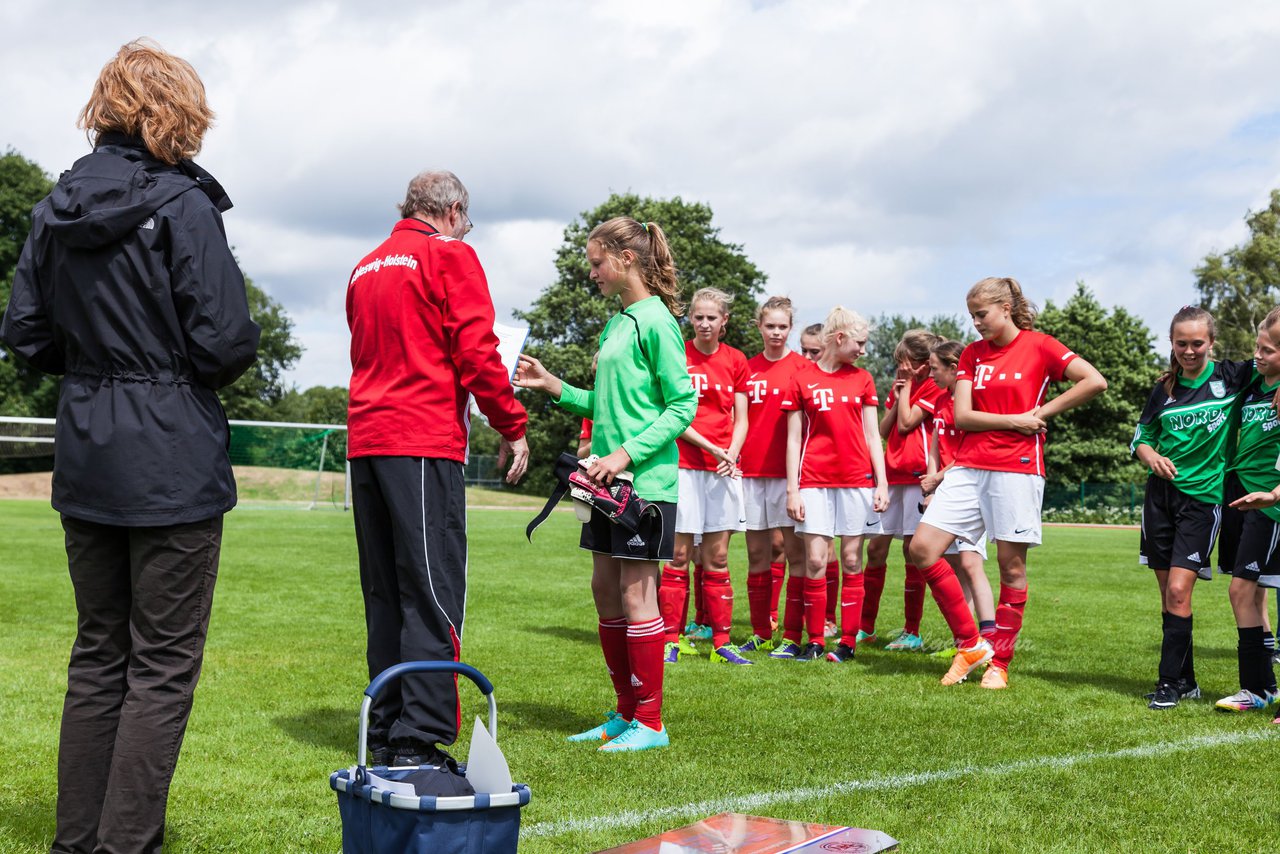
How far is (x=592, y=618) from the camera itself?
1013cm

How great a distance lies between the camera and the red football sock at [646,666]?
5.12 m

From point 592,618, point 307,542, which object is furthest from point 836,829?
point 307,542

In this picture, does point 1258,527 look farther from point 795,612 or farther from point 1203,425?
point 795,612

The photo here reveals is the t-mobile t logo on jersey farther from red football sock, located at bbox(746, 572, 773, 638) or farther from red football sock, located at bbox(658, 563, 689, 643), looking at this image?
red football sock, located at bbox(746, 572, 773, 638)

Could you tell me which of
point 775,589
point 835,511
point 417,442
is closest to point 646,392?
point 417,442

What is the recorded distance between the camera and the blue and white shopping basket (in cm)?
271

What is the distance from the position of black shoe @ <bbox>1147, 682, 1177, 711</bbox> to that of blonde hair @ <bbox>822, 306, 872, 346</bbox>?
2961 millimetres

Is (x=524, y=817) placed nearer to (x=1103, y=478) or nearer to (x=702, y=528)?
(x=702, y=528)

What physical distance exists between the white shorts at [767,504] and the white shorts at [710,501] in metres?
0.58

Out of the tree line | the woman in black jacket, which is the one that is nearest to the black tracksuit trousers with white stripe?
the woman in black jacket

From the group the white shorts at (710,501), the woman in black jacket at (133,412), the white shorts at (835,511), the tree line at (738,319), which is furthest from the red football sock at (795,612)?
the tree line at (738,319)

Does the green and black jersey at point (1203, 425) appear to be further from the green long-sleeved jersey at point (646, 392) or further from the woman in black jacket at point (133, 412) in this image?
the woman in black jacket at point (133, 412)

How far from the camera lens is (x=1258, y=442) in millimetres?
6184

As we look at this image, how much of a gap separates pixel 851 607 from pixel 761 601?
74cm
